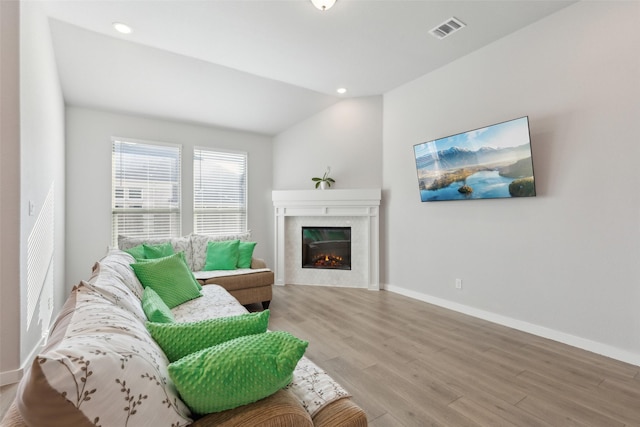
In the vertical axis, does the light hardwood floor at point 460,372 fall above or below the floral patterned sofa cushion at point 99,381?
below

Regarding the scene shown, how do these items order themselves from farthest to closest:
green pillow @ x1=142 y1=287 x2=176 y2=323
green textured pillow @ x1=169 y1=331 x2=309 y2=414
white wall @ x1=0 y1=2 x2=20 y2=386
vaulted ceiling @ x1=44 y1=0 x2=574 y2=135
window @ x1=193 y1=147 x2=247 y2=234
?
window @ x1=193 y1=147 x2=247 y2=234 → vaulted ceiling @ x1=44 y1=0 x2=574 y2=135 → white wall @ x1=0 y1=2 x2=20 y2=386 → green pillow @ x1=142 y1=287 x2=176 y2=323 → green textured pillow @ x1=169 y1=331 x2=309 y2=414

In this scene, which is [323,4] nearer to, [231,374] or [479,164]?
[479,164]

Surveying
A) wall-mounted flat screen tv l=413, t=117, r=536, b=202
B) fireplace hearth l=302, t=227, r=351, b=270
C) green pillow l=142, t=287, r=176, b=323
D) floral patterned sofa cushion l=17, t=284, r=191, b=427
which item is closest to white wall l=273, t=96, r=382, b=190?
fireplace hearth l=302, t=227, r=351, b=270

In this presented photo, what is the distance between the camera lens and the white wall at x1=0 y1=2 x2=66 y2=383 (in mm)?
2037

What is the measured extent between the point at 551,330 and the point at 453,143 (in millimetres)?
2110

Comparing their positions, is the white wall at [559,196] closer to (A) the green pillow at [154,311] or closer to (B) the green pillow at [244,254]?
(B) the green pillow at [244,254]

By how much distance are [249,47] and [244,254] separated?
2556mm

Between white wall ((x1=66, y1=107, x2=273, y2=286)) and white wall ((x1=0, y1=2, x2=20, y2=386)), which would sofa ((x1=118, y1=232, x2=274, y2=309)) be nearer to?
white wall ((x1=66, y1=107, x2=273, y2=286))

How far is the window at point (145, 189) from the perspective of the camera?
446cm

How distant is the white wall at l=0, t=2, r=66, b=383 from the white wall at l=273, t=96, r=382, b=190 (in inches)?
134

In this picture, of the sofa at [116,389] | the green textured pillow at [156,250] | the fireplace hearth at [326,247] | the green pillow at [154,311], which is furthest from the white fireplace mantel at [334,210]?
the sofa at [116,389]

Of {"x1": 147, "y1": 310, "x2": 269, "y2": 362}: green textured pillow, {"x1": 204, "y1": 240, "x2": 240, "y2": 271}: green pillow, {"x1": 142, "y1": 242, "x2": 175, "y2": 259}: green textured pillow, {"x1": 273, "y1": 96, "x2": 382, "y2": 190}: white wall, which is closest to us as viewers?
{"x1": 147, "y1": 310, "x2": 269, "y2": 362}: green textured pillow

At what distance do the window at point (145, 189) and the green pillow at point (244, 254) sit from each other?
1.60m

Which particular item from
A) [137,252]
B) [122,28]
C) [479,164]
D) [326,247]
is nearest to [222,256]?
[137,252]
